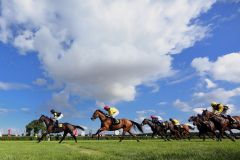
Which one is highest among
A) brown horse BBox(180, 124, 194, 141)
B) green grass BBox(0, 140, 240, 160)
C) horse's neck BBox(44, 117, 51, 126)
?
brown horse BBox(180, 124, 194, 141)

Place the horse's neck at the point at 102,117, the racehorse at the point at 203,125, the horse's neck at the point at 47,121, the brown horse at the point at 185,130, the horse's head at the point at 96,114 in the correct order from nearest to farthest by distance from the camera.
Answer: the horse's head at the point at 96,114, the horse's neck at the point at 102,117, the racehorse at the point at 203,125, the horse's neck at the point at 47,121, the brown horse at the point at 185,130

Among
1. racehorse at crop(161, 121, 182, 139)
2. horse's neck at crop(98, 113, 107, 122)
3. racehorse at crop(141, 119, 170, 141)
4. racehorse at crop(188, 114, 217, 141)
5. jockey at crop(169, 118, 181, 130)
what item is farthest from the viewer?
jockey at crop(169, 118, 181, 130)

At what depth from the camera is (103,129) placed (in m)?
31.4

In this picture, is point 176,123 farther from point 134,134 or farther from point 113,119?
point 113,119

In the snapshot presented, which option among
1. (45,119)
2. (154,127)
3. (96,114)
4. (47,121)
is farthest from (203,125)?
(45,119)

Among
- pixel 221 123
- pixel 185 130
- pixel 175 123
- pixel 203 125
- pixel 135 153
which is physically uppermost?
pixel 175 123

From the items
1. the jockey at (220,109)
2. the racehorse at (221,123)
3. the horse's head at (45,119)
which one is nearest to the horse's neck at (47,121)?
the horse's head at (45,119)

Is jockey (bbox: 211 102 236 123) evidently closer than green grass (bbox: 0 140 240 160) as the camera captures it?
No

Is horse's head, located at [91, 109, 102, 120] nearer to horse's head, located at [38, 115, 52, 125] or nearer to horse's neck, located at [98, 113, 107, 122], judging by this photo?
horse's neck, located at [98, 113, 107, 122]

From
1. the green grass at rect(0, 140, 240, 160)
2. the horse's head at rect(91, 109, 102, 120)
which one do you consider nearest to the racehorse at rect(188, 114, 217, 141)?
the horse's head at rect(91, 109, 102, 120)

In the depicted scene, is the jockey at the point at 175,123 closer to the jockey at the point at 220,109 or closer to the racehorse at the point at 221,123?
the jockey at the point at 220,109

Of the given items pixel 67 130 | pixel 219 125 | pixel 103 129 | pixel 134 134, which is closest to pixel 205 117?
pixel 219 125

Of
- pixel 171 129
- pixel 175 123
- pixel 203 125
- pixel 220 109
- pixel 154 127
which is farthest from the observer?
pixel 175 123

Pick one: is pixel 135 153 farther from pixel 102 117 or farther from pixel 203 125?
pixel 203 125
